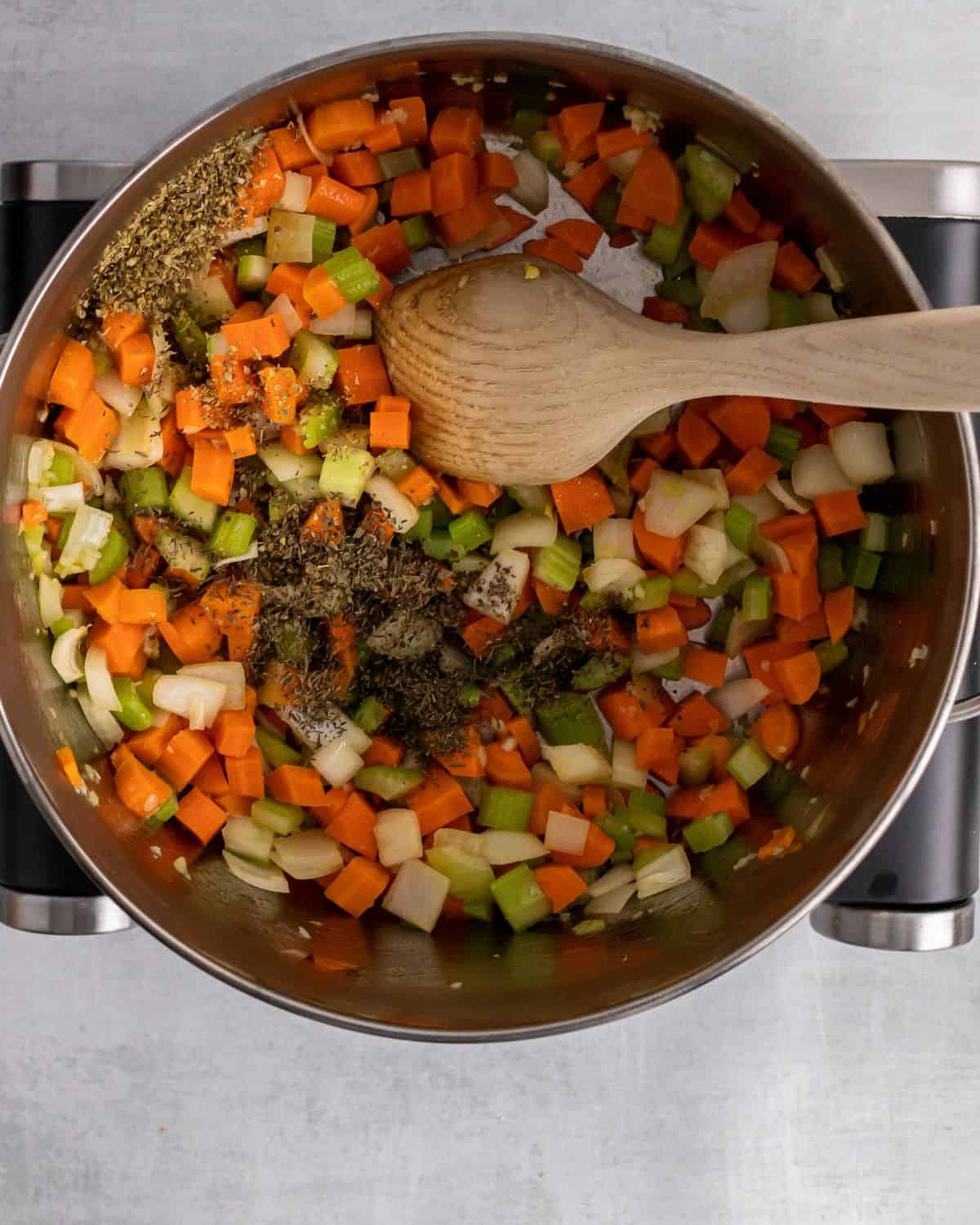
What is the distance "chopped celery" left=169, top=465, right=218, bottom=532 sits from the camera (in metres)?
1.65

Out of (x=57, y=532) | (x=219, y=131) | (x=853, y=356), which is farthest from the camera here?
(x=57, y=532)

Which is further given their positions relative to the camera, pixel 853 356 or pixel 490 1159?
pixel 490 1159

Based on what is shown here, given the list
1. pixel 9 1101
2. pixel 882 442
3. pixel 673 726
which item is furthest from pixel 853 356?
pixel 9 1101

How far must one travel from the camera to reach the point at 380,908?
1741 millimetres

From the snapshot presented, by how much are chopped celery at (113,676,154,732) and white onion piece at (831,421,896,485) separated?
3.66 ft

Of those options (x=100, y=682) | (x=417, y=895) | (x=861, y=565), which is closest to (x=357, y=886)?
(x=417, y=895)

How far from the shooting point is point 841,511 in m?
1.66

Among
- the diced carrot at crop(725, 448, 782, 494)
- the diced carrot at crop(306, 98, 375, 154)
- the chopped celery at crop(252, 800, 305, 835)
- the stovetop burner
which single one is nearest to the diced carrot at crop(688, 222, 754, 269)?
the stovetop burner

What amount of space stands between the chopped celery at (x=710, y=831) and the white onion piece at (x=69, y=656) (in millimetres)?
961

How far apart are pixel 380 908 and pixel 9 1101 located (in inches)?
29.9

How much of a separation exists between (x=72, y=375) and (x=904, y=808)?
4.48 feet

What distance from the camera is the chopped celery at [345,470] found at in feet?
5.35

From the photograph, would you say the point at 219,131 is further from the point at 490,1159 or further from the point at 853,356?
the point at 490,1159

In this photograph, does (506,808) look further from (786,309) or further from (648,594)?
(786,309)
